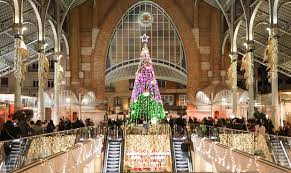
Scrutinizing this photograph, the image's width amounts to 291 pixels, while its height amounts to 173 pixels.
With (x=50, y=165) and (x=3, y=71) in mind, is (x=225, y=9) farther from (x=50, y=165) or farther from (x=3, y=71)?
(x=50, y=165)

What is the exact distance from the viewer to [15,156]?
475 inches

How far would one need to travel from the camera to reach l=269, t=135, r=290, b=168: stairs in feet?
40.9

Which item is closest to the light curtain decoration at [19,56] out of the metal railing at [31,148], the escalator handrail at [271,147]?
the metal railing at [31,148]

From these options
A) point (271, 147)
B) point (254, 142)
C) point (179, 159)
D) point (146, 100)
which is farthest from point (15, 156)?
point (146, 100)

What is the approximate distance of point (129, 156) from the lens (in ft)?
111

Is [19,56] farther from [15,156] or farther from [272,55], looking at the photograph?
[15,156]

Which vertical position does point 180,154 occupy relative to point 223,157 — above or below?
below

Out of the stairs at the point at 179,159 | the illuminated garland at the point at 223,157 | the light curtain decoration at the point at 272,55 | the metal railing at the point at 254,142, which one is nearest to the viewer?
the metal railing at the point at 254,142

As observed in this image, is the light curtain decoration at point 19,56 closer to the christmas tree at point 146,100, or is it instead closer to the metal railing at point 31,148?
the metal railing at point 31,148

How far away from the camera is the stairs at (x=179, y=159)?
31703 mm

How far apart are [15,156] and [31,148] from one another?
1.77 meters

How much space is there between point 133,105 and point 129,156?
4128 mm

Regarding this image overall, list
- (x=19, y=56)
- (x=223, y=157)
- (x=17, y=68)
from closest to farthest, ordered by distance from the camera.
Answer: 1. (x=223, y=157)
2. (x=17, y=68)
3. (x=19, y=56)

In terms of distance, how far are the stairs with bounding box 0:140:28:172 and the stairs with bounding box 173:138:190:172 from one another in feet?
63.5
